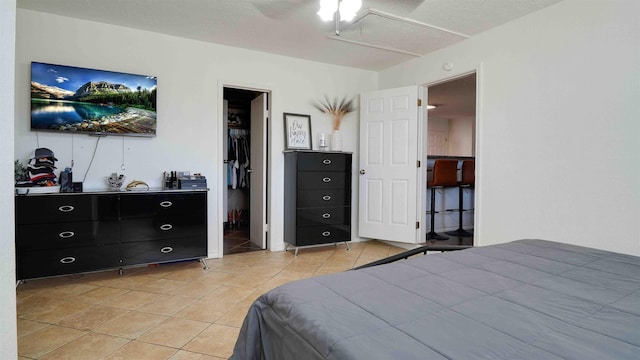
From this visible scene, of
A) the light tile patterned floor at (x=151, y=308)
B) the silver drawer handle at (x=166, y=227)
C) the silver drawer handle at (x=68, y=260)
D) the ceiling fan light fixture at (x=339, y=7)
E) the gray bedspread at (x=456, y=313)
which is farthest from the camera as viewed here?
the silver drawer handle at (x=166, y=227)

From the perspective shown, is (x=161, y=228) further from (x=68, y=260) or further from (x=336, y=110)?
(x=336, y=110)

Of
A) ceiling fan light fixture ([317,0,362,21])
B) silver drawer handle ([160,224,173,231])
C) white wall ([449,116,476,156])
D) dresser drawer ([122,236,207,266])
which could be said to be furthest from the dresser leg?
white wall ([449,116,476,156])

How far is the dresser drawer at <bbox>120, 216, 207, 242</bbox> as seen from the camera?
9.64ft

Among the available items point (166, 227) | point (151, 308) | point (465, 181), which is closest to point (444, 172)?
point (465, 181)

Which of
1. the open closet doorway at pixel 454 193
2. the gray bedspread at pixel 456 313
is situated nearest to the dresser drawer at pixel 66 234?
the gray bedspread at pixel 456 313

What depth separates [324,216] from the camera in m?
3.93

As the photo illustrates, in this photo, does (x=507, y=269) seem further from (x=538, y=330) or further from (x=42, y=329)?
(x=42, y=329)

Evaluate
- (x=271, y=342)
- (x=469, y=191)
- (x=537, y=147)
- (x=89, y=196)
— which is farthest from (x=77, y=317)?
(x=469, y=191)

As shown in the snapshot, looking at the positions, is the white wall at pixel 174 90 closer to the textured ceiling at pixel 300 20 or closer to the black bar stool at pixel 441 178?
the textured ceiling at pixel 300 20

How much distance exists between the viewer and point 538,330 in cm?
78

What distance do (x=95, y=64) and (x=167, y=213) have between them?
1.59 metres

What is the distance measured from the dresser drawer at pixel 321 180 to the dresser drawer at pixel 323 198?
2.3 inches

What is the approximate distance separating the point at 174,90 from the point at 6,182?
8.07 ft

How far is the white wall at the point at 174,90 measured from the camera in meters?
2.94
